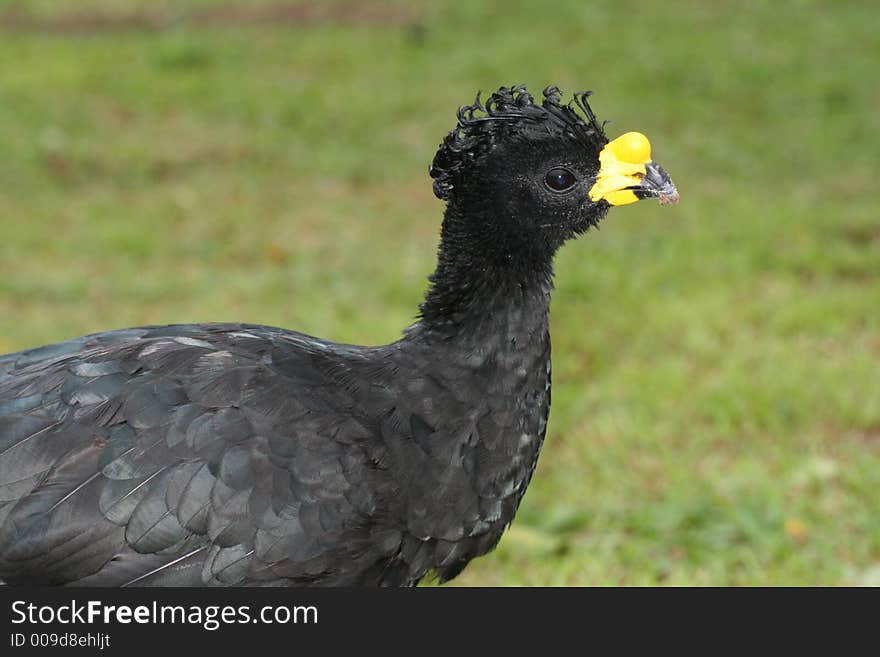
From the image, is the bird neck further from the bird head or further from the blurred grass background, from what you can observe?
the blurred grass background

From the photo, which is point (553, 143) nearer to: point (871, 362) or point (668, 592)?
point (668, 592)

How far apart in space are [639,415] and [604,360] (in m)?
0.71

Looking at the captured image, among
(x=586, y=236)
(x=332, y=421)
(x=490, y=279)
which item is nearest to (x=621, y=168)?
(x=490, y=279)

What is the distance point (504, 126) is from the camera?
342 cm

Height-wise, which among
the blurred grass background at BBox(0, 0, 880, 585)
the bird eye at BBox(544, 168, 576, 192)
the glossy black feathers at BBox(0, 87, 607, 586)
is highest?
the blurred grass background at BBox(0, 0, 880, 585)

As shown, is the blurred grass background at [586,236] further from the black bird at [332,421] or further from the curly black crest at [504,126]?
the curly black crest at [504,126]

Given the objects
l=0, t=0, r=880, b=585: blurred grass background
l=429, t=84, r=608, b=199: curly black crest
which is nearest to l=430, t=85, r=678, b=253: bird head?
l=429, t=84, r=608, b=199: curly black crest

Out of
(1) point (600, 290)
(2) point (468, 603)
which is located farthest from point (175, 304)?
(2) point (468, 603)

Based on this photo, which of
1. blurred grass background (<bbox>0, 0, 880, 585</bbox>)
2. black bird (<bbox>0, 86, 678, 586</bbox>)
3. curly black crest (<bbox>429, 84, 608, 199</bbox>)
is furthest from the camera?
blurred grass background (<bbox>0, 0, 880, 585</bbox>)

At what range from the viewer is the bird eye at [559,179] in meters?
3.46

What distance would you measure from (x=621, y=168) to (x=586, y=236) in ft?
16.9

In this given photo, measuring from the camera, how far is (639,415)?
594 centimetres

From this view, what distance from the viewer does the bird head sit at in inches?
135

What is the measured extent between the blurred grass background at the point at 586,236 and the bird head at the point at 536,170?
1.84 m
